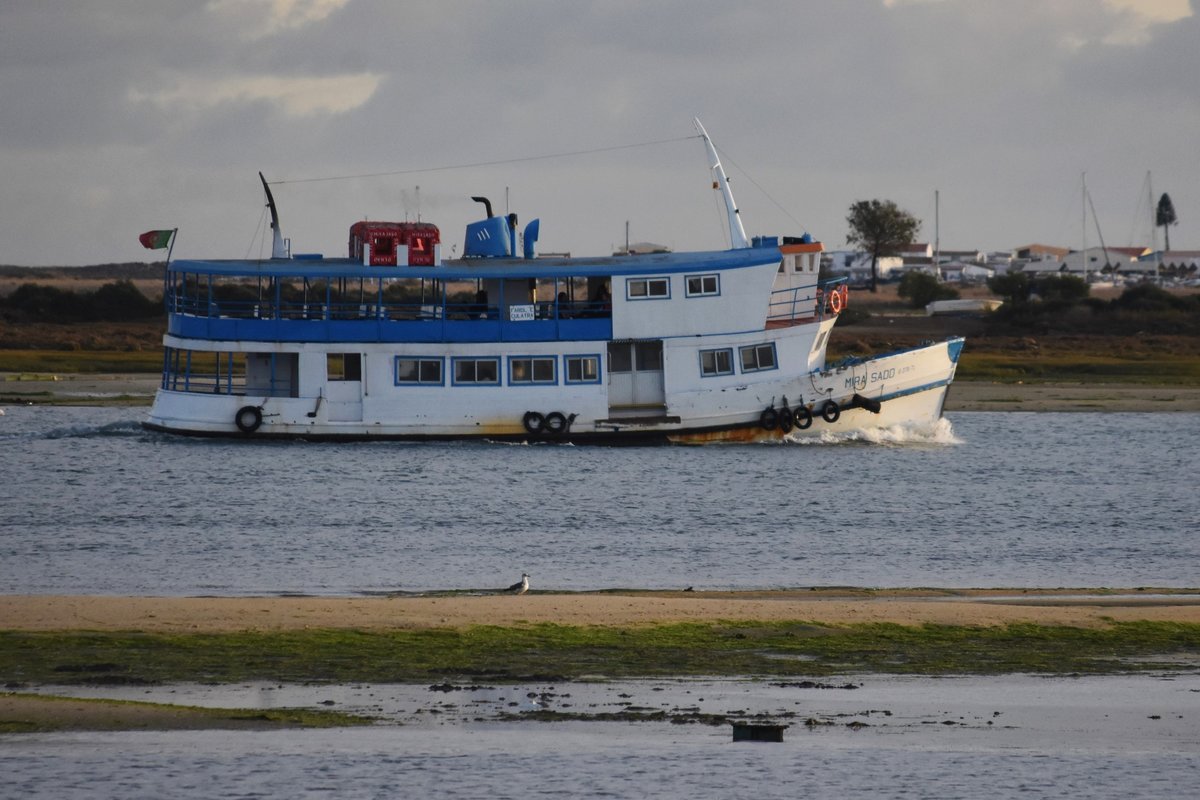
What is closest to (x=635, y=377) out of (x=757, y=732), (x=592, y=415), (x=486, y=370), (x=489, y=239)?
(x=592, y=415)

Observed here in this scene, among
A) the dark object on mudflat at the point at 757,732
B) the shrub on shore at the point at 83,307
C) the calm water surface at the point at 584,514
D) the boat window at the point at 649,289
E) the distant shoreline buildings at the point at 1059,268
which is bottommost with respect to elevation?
the dark object on mudflat at the point at 757,732

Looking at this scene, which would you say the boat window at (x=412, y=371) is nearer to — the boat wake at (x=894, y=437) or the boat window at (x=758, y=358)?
the boat window at (x=758, y=358)

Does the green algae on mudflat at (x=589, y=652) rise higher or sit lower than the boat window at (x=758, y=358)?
lower

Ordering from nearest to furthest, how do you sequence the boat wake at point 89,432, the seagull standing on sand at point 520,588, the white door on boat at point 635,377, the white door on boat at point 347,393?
the seagull standing on sand at point 520,588 < the white door on boat at point 347,393 < the white door on boat at point 635,377 < the boat wake at point 89,432

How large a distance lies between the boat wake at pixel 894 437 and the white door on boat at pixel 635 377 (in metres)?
4.02

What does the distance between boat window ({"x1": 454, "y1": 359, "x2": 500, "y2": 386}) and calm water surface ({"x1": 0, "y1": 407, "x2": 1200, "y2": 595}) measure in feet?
6.12

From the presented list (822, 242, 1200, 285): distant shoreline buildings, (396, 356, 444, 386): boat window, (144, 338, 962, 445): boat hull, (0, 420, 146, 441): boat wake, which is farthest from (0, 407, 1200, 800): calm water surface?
(822, 242, 1200, 285): distant shoreline buildings

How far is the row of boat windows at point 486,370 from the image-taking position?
152ft

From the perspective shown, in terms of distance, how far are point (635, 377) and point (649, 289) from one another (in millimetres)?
2633

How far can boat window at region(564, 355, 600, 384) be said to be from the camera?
152ft

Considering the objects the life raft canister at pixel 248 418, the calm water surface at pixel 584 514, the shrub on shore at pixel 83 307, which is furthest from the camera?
the shrub on shore at pixel 83 307

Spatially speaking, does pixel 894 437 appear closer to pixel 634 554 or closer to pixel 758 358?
pixel 758 358

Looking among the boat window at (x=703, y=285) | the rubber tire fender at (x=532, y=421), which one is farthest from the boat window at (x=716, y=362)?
the rubber tire fender at (x=532, y=421)

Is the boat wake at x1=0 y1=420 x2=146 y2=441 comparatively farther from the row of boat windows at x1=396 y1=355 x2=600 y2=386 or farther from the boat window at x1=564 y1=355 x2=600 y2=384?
the boat window at x1=564 y1=355 x2=600 y2=384
